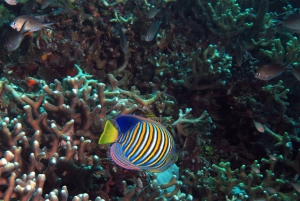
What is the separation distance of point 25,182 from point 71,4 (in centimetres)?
397

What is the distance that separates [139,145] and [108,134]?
0.82ft

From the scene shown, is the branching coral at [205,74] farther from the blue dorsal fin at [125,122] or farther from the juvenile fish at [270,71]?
the blue dorsal fin at [125,122]

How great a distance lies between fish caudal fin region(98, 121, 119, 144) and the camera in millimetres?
1717

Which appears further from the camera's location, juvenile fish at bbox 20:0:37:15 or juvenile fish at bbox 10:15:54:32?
juvenile fish at bbox 20:0:37:15

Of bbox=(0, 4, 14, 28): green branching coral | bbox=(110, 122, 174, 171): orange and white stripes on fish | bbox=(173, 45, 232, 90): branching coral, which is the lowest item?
bbox=(173, 45, 232, 90): branching coral

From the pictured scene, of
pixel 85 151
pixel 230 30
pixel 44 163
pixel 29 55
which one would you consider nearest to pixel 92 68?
pixel 29 55

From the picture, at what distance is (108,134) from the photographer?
173 cm

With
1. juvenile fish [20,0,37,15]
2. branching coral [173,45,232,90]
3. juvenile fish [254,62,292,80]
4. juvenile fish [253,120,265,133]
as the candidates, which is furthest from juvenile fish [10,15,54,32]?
juvenile fish [253,120,265,133]

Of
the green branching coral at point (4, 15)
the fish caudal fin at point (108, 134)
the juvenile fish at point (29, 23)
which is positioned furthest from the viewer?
the green branching coral at point (4, 15)

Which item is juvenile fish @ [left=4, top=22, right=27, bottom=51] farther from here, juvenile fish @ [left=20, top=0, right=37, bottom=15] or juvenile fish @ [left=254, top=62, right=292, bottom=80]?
juvenile fish @ [left=254, top=62, right=292, bottom=80]

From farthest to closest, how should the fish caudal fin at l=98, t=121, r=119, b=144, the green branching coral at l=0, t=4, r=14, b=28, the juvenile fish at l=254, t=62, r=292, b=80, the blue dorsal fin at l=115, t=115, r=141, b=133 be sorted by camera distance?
1. the green branching coral at l=0, t=4, r=14, b=28
2. the juvenile fish at l=254, t=62, r=292, b=80
3. the blue dorsal fin at l=115, t=115, r=141, b=133
4. the fish caudal fin at l=98, t=121, r=119, b=144

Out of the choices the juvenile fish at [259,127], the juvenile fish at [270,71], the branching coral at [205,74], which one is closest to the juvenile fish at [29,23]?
the branching coral at [205,74]

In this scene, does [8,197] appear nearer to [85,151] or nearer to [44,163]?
[44,163]

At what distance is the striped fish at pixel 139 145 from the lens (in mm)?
1797
